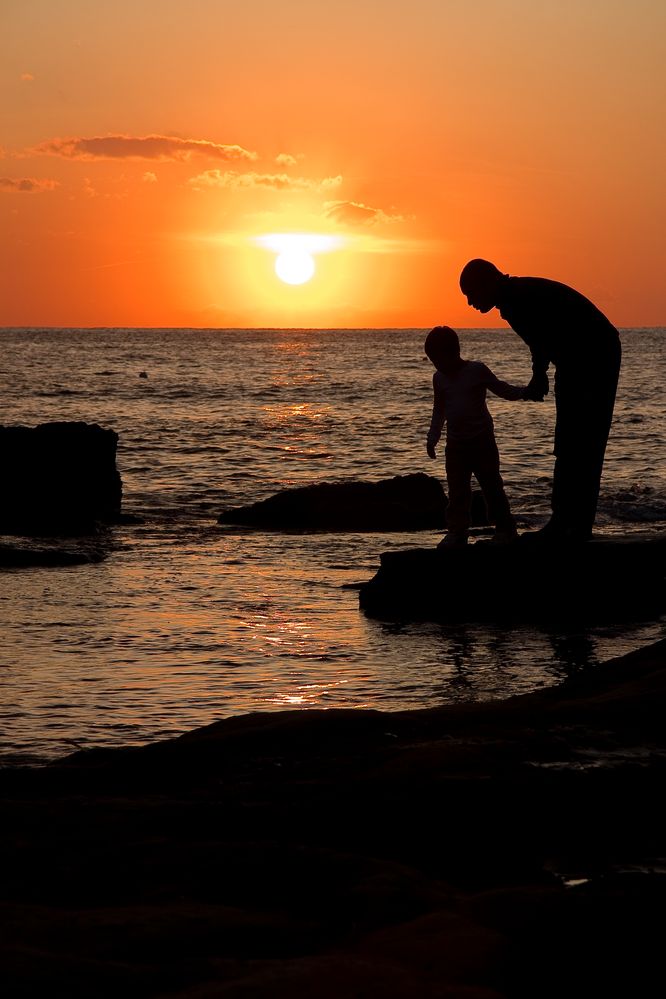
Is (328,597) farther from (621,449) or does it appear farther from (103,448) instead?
(621,449)

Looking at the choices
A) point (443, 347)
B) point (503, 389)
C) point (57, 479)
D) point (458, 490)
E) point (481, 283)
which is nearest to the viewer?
point (481, 283)

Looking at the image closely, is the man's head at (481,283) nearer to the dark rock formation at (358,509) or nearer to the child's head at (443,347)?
the child's head at (443,347)

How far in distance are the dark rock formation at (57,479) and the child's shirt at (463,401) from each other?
25.7 ft

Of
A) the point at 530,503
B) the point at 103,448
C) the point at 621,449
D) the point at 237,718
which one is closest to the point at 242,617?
the point at 237,718

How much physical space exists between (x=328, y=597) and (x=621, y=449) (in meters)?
22.3

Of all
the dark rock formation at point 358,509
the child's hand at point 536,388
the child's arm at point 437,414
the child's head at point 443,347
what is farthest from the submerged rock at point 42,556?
the child's hand at point 536,388

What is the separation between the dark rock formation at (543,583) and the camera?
953cm

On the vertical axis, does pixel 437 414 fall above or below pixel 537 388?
below

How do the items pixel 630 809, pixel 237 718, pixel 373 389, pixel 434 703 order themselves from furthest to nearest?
1. pixel 373 389
2. pixel 434 703
3. pixel 237 718
4. pixel 630 809

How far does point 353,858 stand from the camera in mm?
3566

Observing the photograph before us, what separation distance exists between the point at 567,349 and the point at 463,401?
1024 mm

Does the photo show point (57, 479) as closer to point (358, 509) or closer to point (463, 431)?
point (358, 509)

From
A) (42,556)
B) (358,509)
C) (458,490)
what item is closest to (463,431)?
(458,490)

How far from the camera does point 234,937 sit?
9.95 feet
